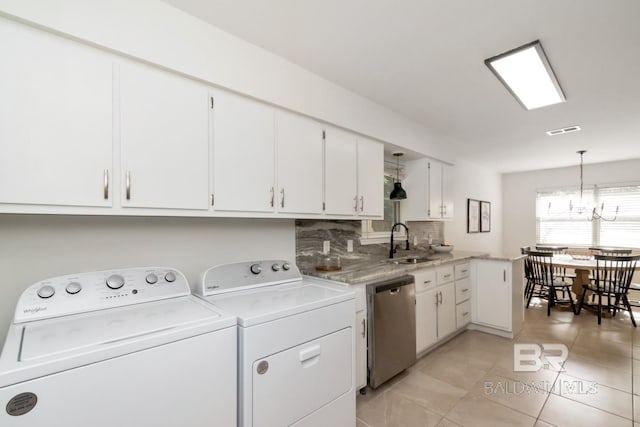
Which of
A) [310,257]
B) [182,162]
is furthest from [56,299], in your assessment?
[310,257]

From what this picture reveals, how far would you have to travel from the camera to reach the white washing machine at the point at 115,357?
92cm

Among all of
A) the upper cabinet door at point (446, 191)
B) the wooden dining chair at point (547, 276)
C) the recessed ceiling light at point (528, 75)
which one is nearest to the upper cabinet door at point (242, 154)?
the recessed ceiling light at point (528, 75)

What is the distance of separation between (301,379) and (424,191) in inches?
109

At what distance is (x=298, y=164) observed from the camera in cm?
214

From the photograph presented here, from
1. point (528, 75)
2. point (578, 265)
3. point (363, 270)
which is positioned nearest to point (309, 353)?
point (363, 270)

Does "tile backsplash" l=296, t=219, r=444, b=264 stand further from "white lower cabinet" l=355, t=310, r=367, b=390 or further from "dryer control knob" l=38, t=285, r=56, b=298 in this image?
"dryer control knob" l=38, t=285, r=56, b=298

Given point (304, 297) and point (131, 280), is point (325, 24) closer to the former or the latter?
point (304, 297)

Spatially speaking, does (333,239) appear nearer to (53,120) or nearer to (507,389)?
(507,389)

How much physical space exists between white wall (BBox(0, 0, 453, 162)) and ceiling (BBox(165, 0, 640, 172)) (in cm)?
8

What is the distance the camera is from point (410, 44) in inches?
74.9

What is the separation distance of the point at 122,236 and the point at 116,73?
0.82 meters

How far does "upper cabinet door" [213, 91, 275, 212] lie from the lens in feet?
5.68

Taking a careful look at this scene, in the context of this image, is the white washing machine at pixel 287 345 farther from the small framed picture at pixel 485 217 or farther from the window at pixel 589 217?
the window at pixel 589 217

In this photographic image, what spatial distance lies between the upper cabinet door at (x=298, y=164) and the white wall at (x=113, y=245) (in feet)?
1.07
